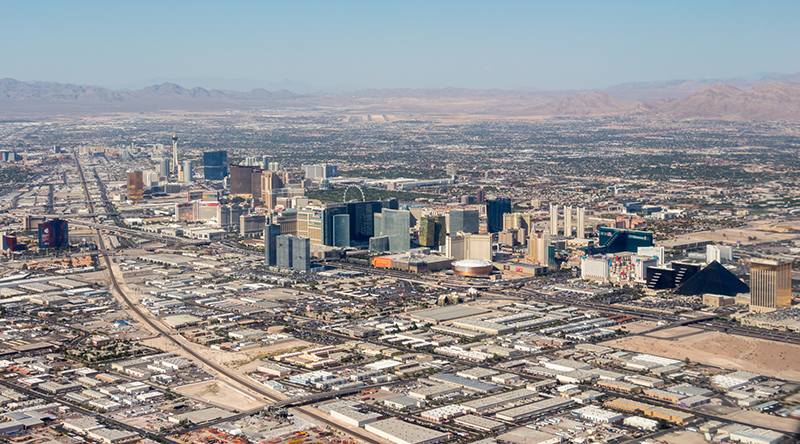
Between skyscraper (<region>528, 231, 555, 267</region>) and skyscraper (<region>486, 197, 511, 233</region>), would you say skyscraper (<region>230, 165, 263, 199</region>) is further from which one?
skyscraper (<region>528, 231, 555, 267</region>)

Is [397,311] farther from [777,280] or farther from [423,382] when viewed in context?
[777,280]

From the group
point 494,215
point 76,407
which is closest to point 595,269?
point 494,215

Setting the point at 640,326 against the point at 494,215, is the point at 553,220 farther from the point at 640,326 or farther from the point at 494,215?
the point at 640,326

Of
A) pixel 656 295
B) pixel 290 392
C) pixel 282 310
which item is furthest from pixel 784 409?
pixel 282 310

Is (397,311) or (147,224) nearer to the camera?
(397,311)

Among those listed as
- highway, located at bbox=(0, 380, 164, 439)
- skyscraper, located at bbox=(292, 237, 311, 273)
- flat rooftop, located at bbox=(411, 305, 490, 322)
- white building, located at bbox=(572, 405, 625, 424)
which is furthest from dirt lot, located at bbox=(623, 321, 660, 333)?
highway, located at bbox=(0, 380, 164, 439)

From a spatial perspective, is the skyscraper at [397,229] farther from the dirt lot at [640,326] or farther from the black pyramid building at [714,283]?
the dirt lot at [640,326]
